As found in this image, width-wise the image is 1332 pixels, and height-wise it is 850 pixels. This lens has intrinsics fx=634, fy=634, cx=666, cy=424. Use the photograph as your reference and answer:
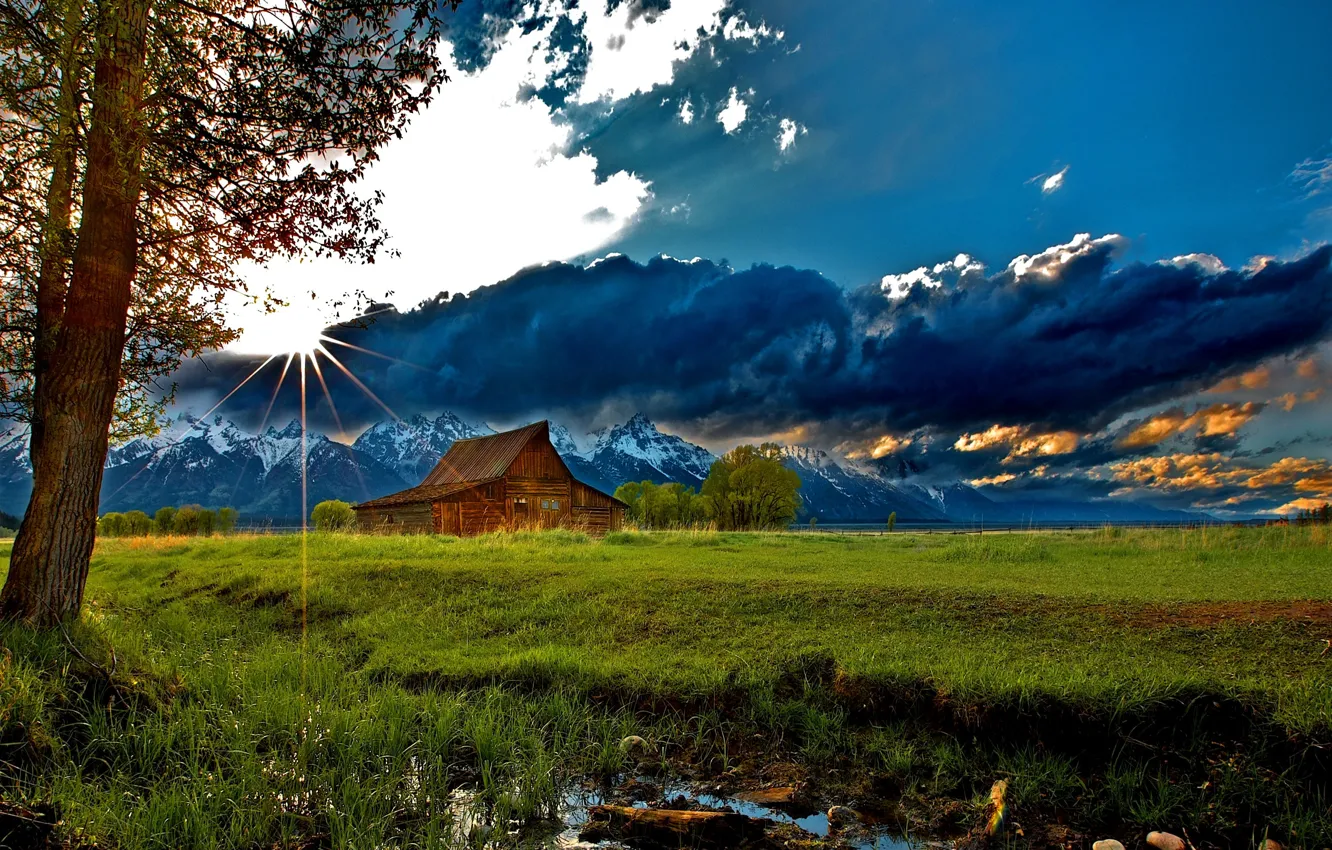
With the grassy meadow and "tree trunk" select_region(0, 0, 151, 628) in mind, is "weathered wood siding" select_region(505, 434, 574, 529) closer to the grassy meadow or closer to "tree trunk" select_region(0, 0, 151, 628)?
the grassy meadow

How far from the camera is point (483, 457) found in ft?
150

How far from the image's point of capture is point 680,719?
615 cm

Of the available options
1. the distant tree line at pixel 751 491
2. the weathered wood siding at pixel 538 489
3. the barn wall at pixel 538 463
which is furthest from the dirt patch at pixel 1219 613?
the distant tree line at pixel 751 491

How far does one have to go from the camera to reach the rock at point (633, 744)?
5586mm

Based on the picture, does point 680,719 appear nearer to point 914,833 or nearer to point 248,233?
point 914,833

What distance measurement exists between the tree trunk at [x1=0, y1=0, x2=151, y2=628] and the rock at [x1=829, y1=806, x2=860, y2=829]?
27.3ft

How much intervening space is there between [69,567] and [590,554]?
43.7ft

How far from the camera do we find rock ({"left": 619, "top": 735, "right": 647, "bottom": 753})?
5.59m

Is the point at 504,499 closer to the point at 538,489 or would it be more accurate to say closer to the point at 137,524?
the point at 538,489

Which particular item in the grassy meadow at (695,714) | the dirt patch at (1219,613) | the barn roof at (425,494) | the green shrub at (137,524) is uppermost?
the barn roof at (425,494)

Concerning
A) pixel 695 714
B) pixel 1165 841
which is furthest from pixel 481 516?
pixel 1165 841

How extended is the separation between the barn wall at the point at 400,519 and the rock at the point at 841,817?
3719 centimetres

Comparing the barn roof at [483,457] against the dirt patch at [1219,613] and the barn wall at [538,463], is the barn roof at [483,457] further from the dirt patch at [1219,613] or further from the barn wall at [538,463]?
the dirt patch at [1219,613]

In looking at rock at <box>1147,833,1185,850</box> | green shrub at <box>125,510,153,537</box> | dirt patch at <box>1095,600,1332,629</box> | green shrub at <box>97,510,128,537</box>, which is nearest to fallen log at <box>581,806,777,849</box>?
rock at <box>1147,833,1185,850</box>
